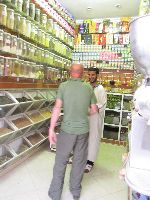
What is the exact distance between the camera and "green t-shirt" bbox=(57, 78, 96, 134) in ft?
9.14

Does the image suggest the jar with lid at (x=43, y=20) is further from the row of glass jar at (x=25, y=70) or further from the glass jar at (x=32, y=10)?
the row of glass jar at (x=25, y=70)

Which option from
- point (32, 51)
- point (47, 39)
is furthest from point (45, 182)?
point (47, 39)

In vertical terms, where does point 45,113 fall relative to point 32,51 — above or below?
below

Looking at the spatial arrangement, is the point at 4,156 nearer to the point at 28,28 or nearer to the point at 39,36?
the point at 28,28

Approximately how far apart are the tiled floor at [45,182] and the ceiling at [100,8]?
11.6 ft

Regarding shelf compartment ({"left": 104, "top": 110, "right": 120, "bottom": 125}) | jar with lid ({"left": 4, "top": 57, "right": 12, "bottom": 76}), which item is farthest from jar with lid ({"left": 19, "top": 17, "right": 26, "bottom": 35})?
shelf compartment ({"left": 104, "top": 110, "right": 120, "bottom": 125})

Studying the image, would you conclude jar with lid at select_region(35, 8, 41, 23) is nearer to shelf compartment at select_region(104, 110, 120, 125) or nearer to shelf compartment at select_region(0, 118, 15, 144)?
shelf compartment at select_region(0, 118, 15, 144)

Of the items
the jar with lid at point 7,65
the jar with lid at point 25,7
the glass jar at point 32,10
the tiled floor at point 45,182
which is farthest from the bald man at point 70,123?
the glass jar at point 32,10

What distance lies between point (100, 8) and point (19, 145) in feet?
12.7

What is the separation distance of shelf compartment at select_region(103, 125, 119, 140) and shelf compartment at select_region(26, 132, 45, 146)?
2049mm

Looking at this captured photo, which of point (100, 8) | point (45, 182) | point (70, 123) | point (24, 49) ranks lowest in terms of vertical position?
point (45, 182)

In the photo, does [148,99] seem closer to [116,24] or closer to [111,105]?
[111,105]

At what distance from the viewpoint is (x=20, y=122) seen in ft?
13.0

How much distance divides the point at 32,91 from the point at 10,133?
4.63ft
